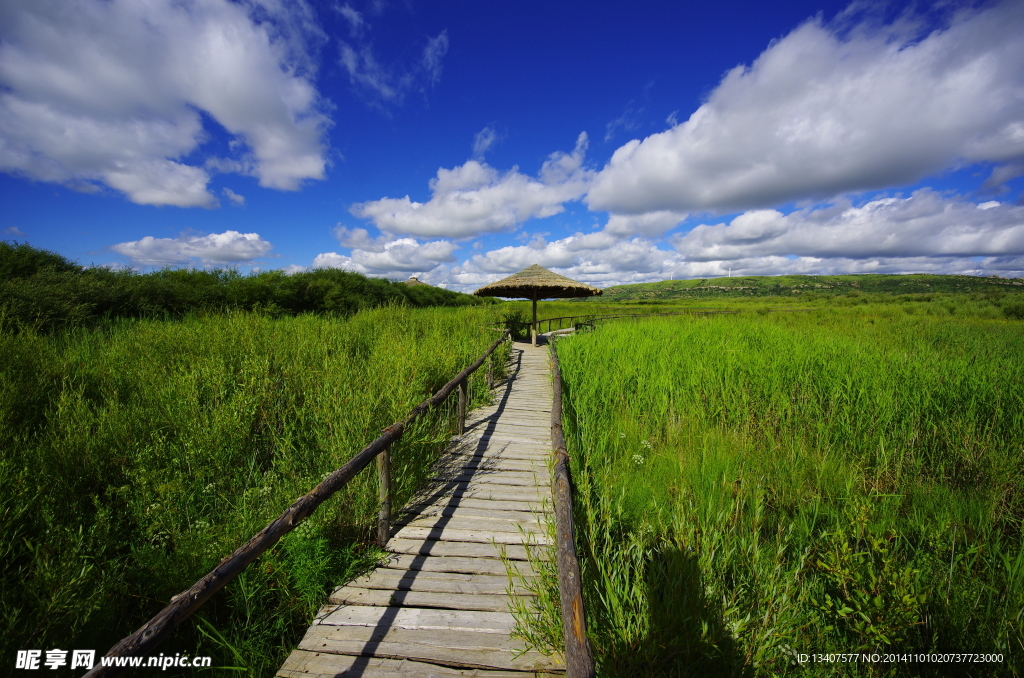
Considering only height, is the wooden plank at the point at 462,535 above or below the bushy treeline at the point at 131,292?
below

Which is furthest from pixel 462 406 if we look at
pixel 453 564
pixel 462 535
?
pixel 453 564

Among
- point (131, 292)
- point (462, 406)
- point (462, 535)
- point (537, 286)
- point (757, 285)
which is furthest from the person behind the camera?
point (757, 285)

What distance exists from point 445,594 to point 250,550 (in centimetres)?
131

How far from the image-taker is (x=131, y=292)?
9.65 m

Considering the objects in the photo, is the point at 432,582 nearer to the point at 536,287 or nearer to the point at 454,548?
the point at 454,548

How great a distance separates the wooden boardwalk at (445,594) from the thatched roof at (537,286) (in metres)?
10.8

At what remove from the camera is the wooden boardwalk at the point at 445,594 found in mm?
1959

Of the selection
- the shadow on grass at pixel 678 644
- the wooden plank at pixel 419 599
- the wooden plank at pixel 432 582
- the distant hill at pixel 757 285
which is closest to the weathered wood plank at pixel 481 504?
the wooden plank at pixel 432 582

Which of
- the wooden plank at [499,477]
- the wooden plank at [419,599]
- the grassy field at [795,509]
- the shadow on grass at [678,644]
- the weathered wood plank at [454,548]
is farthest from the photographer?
the wooden plank at [499,477]

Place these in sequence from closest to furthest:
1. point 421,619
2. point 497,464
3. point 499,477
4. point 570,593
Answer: point 570,593, point 421,619, point 499,477, point 497,464

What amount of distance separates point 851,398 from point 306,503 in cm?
577

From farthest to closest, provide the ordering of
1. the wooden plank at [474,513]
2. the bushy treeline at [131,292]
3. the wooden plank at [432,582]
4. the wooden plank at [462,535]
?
1. the bushy treeline at [131,292]
2. the wooden plank at [474,513]
3. the wooden plank at [462,535]
4. the wooden plank at [432,582]

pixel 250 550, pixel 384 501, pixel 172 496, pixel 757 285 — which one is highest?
pixel 757 285

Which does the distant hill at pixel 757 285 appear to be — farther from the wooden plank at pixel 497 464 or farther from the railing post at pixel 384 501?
the railing post at pixel 384 501
